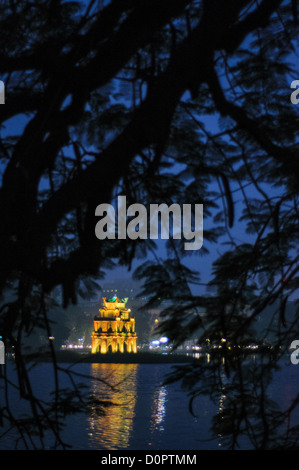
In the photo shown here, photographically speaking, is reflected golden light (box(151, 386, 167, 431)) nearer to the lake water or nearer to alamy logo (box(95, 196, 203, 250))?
the lake water

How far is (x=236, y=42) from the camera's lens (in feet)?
8.14

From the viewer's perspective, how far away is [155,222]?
130 inches

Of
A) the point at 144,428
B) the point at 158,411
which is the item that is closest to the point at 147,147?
the point at 144,428

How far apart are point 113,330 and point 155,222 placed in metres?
69.5

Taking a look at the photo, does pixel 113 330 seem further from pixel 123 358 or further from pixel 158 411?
pixel 158 411

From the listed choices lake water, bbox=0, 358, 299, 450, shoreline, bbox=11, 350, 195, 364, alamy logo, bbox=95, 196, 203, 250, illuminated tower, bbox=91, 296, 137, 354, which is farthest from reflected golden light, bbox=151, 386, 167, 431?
illuminated tower, bbox=91, 296, 137, 354

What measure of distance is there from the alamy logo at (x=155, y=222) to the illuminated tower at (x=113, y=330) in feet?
222

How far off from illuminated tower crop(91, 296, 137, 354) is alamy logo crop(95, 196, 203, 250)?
6773 centimetres

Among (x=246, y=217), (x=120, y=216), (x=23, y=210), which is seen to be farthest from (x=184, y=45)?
(x=246, y=217)

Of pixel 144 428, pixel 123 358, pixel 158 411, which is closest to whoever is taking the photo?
pixel 144 428

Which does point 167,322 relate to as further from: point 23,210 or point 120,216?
point 23,210

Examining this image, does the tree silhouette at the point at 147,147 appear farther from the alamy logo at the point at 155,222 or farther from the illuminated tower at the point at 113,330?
the illuminated tower at the point at 113,330

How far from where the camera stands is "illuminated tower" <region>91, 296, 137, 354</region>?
70562 mm

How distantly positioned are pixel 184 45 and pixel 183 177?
1.48 meters
